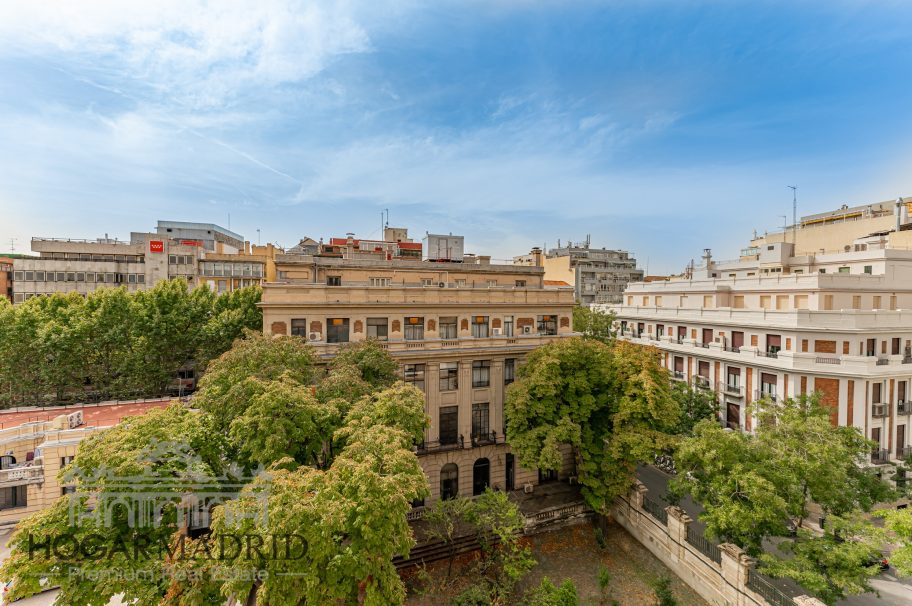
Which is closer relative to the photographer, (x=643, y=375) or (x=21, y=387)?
(x=643, y=375)

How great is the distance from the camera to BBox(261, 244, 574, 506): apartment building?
26.5 m

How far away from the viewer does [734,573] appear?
706 inches

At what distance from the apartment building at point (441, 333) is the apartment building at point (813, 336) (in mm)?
14139

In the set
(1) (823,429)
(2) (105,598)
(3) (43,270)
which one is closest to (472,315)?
(1) (823,429)

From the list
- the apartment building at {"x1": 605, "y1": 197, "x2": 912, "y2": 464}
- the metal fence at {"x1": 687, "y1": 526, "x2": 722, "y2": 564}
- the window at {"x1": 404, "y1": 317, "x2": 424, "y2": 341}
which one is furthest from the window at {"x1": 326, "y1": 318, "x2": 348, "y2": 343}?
the apartment building at {"x1": 605, "y1": 197, "x2": 912, "y2": 464}

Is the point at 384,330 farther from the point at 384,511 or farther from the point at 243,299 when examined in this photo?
the point at 243,299

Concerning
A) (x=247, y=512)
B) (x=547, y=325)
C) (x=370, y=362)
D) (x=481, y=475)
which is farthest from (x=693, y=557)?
(x=247, y=512)

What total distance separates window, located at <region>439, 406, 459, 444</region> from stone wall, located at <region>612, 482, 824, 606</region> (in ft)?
39.0

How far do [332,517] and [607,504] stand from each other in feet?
69.9

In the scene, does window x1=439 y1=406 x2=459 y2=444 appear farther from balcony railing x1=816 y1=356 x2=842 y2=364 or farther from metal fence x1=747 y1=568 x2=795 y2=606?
balcony railing x1=816 y1=356 x2=842 y2=364

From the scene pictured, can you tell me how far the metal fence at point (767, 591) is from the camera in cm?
1609

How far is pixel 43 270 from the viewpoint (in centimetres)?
5200

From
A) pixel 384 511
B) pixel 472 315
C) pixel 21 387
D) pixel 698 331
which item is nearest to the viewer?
pixel 384 511

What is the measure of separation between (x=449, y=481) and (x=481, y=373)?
26.2 feet
